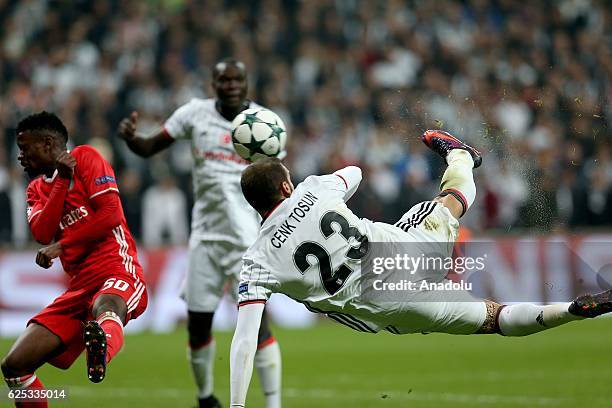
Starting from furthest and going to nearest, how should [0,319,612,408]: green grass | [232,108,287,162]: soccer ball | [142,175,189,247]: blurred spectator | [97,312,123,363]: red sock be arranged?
1. [142,175,189,247]: blurred spectator
2. [0,319,612,408]: green grass
3. [232,108,287,162]: soccer ball
4. [97,312,123,363]: red sock

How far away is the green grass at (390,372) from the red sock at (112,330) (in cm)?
231

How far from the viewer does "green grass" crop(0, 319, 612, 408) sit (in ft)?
31.1

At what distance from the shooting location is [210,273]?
9172mm

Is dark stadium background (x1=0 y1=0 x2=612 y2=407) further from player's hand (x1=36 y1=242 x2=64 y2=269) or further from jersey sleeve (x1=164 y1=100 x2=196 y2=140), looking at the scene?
player's hand (x1=36 y1=242 x2=64 y2=269)

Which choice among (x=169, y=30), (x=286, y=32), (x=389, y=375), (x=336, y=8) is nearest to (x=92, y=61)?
(x=169, y=30)

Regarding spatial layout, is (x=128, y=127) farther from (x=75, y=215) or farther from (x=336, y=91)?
(x=336, y=91)

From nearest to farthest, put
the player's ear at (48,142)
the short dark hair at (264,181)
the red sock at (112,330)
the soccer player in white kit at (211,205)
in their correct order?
the short dark hair at (264,181), the red sock at (112,330), the player's ear at (48,142), the soccer player in white kit at (211,205)

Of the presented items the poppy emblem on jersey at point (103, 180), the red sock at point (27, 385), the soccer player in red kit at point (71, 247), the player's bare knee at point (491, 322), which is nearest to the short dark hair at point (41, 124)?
the soccer player in red kit at point (71, 247)

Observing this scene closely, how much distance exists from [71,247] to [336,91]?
39.9 ft

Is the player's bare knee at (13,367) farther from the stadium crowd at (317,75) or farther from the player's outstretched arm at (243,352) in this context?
the stadium crowd at (317,75)

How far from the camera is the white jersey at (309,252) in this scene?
6.39 m

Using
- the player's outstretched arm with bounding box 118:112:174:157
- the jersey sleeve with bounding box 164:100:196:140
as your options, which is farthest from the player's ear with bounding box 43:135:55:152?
the jersey sleeve with bounding box 164:100:196:140

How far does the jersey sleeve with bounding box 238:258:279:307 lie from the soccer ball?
1.57 meters

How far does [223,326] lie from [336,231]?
9.45 metres
